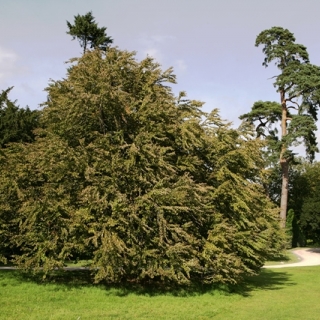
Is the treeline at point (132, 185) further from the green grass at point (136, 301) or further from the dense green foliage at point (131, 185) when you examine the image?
the green grass at point (136, 301)

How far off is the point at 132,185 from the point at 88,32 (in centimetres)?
1973

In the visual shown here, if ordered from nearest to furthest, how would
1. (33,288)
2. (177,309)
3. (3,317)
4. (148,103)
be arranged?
1. (3,317)
2. (177,309)
3. (33,288)
4. (148,103)

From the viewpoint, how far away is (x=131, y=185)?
50.0 feet

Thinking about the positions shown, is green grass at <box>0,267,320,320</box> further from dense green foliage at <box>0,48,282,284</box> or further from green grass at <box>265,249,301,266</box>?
green grass at <box>265,249,301,266</box>

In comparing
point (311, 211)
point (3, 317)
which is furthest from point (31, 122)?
point (311, 211)

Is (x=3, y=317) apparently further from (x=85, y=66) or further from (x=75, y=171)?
(x=85, y=66)

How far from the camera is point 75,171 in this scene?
1535 centimetres

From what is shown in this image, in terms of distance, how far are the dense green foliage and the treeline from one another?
4 cm

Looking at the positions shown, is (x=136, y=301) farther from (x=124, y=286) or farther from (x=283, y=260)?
(x=283, y=260)

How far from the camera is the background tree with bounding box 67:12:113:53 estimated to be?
31156mm

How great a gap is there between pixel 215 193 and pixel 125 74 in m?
5.90

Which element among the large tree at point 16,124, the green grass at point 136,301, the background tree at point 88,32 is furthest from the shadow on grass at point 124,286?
the background tree at point 88,32

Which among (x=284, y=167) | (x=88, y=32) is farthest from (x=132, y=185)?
(x=284, y=167)

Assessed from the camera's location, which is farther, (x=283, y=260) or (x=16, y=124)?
(x=283, y=260)
